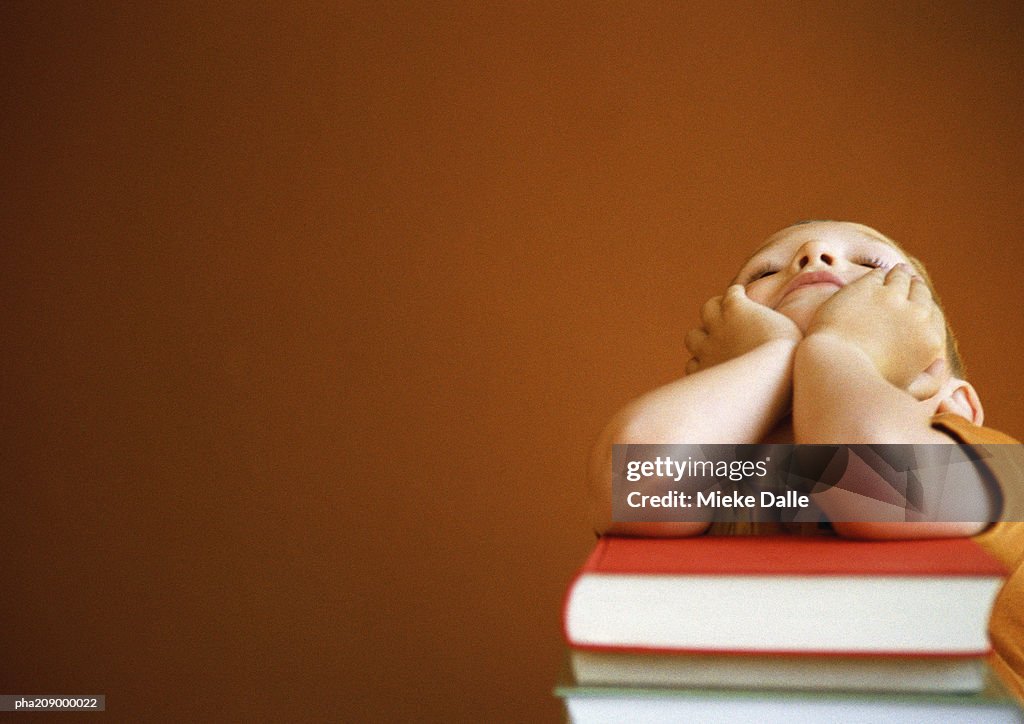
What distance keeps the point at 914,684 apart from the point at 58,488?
1.30m

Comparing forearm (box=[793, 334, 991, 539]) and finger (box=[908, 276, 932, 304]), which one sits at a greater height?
finger (box=[908, 276, 932, 304])

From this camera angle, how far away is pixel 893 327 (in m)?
0.46

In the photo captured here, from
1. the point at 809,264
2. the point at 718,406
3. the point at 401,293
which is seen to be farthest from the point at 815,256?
the point at 401,293

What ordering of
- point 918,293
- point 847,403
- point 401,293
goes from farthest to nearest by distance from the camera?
point 401,293
point 918,293
point 847,403

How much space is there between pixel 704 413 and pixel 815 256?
0.59 ft

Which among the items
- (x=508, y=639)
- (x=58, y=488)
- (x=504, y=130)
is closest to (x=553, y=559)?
(x=508, y=639)

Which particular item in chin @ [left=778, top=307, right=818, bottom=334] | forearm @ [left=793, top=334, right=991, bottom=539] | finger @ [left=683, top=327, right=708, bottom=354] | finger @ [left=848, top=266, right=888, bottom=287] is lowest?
forearm @ [left=793, top=334, right=991, bottom=539]

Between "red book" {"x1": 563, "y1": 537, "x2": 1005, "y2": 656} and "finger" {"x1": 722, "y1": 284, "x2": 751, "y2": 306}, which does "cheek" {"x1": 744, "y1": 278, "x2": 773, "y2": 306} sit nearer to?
"finger" {"x1": 722, "y1": 284, "x2": 751, "y2": 306}

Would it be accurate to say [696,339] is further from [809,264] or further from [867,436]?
[867,436]

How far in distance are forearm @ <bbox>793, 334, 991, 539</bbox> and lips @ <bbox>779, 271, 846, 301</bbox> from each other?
114mm

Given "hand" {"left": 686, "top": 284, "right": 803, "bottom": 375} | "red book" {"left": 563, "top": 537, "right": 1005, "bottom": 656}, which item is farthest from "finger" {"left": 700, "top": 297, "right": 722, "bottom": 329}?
"red book" {"left": 563, "top": 537, "right": 1005, "bottom": 656}

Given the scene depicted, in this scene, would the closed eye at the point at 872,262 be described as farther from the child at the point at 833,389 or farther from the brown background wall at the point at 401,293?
the brown background wall at the point at 401,293

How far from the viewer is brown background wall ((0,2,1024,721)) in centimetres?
120

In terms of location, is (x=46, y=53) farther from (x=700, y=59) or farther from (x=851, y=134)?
(x=851, y=134)
